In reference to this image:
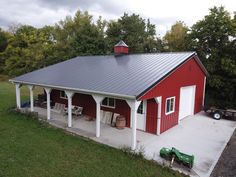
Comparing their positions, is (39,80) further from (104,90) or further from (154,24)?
(154,24)

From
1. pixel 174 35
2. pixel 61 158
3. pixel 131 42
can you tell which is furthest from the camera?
pixel 174 35

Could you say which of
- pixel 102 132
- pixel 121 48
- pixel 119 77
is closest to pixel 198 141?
Answer: pixel 102 132

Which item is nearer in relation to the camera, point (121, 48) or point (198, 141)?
point (198, 141)

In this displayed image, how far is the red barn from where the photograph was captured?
7.60 metres

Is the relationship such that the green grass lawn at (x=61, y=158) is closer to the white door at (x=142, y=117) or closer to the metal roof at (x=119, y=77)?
the metal roof at (x=119, y=77)

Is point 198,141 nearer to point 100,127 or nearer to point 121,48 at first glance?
point 100,127

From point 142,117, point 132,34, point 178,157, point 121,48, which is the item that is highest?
point 132,34

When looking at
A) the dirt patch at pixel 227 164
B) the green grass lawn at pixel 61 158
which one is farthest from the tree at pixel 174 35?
the green grass lawn at pixel 61 158

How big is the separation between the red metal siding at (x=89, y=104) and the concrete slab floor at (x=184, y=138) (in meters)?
0.76

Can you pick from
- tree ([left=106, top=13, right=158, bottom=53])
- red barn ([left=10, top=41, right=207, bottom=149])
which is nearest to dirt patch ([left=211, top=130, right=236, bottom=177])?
red barn ([left=10, top=41, right=207, bottom=149])

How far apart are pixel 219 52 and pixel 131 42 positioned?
14.4 meters

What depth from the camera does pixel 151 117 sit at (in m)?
9.09

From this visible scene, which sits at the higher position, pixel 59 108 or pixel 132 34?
pixel 132 34

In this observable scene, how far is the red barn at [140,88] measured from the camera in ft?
24.9
